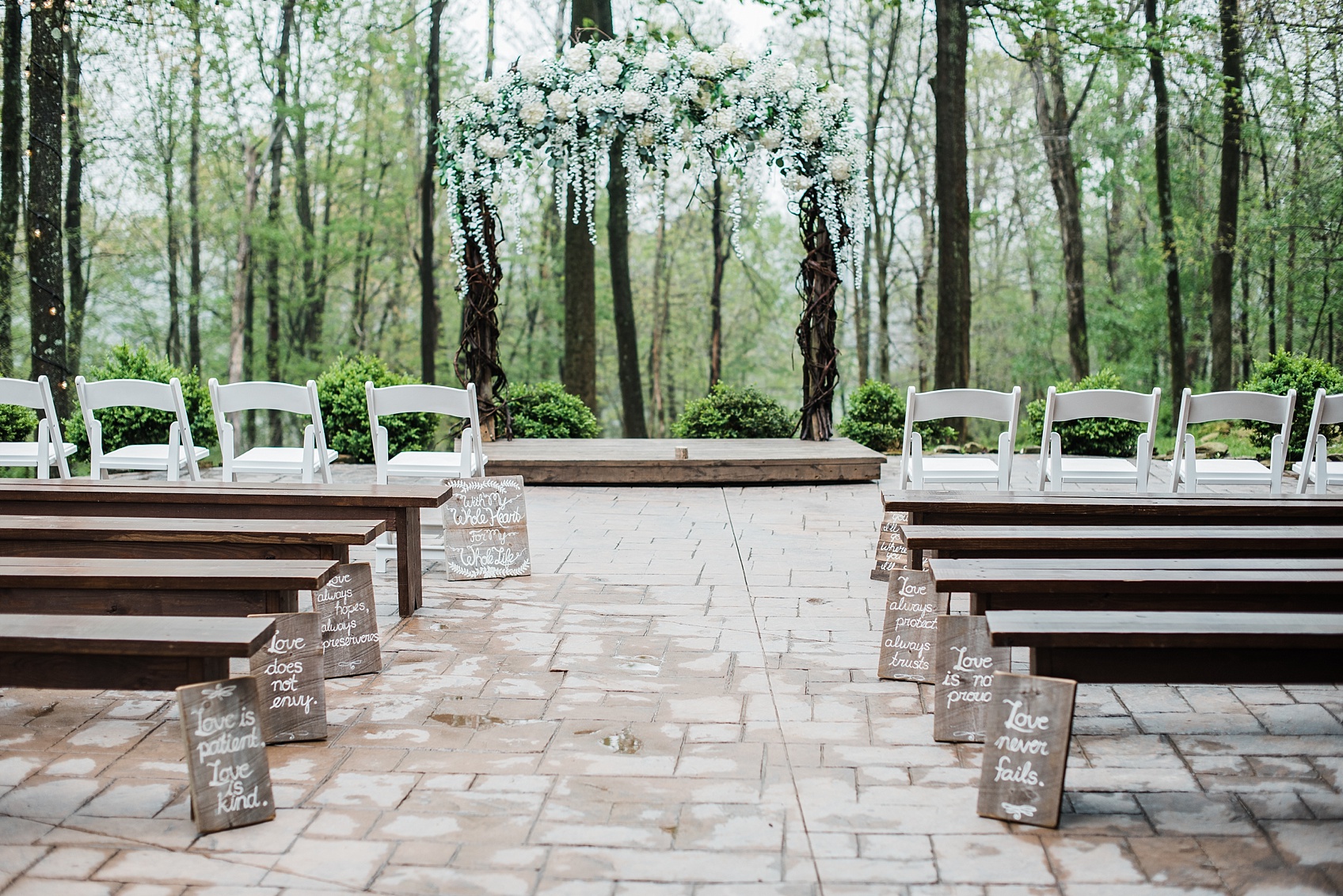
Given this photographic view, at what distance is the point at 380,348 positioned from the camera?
84.0ft

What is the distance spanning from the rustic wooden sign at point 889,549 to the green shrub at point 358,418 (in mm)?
5337

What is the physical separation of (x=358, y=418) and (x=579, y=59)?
3.62 m

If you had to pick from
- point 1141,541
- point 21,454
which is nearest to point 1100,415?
point 1141,541

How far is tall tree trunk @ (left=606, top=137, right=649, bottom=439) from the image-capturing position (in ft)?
49.3

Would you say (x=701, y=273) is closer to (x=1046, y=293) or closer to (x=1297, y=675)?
(x=1046, y=293)

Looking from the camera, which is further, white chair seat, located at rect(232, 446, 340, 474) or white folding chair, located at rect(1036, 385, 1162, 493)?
white chair seat, located at rect(232, 446, 340, 474)

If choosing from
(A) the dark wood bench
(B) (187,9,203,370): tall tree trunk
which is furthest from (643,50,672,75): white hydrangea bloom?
(B) (187,9,203,370): tall tree trunk

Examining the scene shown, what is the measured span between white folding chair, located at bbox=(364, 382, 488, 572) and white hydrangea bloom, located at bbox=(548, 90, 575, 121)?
3890 millimetres

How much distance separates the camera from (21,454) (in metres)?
6.23

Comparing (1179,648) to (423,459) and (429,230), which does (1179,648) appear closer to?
(423,459)

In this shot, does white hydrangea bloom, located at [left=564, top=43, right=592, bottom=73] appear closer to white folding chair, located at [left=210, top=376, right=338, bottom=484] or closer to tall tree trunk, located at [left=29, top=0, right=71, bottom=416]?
white folding chair, located at [left=210, top=376, right=338, bottom=484]

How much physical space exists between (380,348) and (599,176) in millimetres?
17444

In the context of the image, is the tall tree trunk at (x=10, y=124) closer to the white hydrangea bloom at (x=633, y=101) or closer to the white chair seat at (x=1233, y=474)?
the white hydrangea bloom at (x=633, y=101)

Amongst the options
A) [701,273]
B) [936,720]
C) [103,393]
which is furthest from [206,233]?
[936,720]
